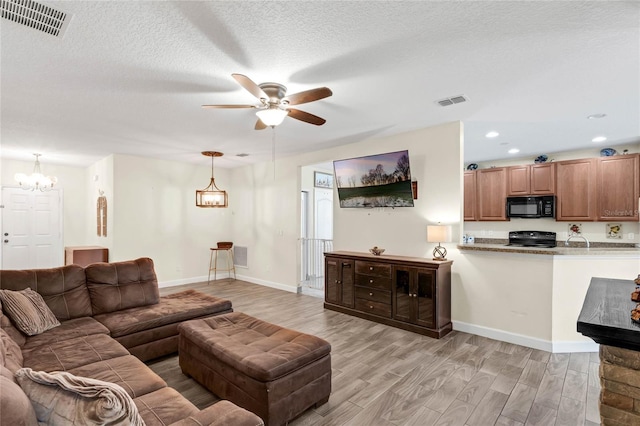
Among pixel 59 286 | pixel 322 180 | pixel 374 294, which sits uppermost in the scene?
pixel 322 180

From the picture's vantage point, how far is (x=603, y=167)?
200 inches

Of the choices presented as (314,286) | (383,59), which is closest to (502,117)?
(383,59)

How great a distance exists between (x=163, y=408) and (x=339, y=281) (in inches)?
136

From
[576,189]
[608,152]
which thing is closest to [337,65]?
[576,189]

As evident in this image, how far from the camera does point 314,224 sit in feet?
24.7

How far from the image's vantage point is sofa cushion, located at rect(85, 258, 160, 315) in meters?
3.26

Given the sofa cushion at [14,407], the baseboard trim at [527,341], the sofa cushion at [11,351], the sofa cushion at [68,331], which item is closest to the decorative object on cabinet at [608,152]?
the baseboard trim at [527,341]

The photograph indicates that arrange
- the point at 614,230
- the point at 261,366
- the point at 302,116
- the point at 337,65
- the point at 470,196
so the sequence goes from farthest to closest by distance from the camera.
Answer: the point at 470,196
the point at 614,230
the point at 302,116
the point at 337,65
the point at 261,366

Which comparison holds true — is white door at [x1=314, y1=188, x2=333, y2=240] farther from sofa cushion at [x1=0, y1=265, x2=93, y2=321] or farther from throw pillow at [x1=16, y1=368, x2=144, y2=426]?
throw pillow at [x1=16, y1=368, x2=144, y2=426]

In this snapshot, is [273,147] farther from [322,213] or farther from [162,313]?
[162,313]

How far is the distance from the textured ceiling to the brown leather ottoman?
2.24 metres

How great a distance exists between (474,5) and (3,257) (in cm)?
925

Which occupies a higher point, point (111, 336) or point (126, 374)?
point (126, 374)

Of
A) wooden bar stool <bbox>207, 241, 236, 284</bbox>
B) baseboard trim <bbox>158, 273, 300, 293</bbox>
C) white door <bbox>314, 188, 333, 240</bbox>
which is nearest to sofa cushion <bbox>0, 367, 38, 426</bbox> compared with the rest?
baseboard trim <bbox>158, 273, 300, 293</bbox>
